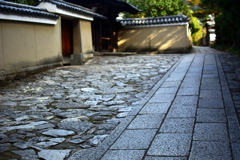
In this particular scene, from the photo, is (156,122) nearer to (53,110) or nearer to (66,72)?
(53,110)

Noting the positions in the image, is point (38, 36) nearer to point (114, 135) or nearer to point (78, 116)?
point (78, 116)

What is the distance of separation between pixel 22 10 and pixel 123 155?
8.69m

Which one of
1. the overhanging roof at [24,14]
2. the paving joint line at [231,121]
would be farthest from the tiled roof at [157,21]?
the paving joint line at [231,121]

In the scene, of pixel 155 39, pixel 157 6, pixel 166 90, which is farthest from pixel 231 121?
pixel 157 6

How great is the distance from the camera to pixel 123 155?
3514mm

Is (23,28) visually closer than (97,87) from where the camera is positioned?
No

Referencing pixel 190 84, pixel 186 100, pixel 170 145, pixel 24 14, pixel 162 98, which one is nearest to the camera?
pixel 170 145

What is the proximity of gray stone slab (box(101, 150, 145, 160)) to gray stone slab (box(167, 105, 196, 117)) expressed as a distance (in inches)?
69.1

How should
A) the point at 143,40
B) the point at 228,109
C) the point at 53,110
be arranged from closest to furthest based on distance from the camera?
the point at 228,109, the point at 53,110, the point at 143,40

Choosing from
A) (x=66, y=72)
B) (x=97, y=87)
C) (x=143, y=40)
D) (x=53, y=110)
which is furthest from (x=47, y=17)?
(x=143, y=40)

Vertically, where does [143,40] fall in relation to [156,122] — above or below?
above

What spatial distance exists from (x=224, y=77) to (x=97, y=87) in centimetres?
435

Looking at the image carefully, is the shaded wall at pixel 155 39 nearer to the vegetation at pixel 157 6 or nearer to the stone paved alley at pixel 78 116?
the vegetation at pixel 157 6

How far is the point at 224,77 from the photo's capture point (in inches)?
355
